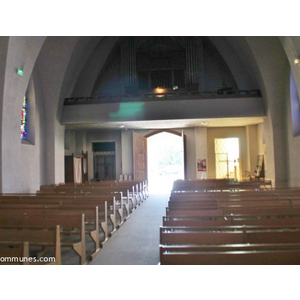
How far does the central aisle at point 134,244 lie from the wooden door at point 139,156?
5253 millimetres

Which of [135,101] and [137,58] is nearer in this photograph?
[135,101]

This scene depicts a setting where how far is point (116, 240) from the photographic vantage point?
428 cm

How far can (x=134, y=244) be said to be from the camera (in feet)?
13.3

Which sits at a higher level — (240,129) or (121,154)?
(240,129)

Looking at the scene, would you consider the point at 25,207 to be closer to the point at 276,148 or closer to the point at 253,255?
the point at 253,255

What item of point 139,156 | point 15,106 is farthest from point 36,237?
point 139,156

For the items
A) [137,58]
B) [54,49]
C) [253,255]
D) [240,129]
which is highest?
[137,58]

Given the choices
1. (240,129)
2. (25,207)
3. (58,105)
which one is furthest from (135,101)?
(25,207)

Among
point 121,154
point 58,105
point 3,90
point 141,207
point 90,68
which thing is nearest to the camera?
point 3,90

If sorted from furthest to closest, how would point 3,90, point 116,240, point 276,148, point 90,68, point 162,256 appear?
point 90,68 → point 276,148 → point 3,90 → point 116,240 → point 162,256

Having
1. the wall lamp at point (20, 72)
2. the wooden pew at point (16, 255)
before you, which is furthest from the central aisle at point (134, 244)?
the wall lamp at point (20, 72)

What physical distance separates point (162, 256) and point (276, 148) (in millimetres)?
8115

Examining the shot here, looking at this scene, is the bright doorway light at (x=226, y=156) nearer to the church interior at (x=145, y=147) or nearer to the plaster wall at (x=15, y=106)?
the church interior at (x=145, y=147)

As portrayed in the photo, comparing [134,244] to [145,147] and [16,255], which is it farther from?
[145,147]
